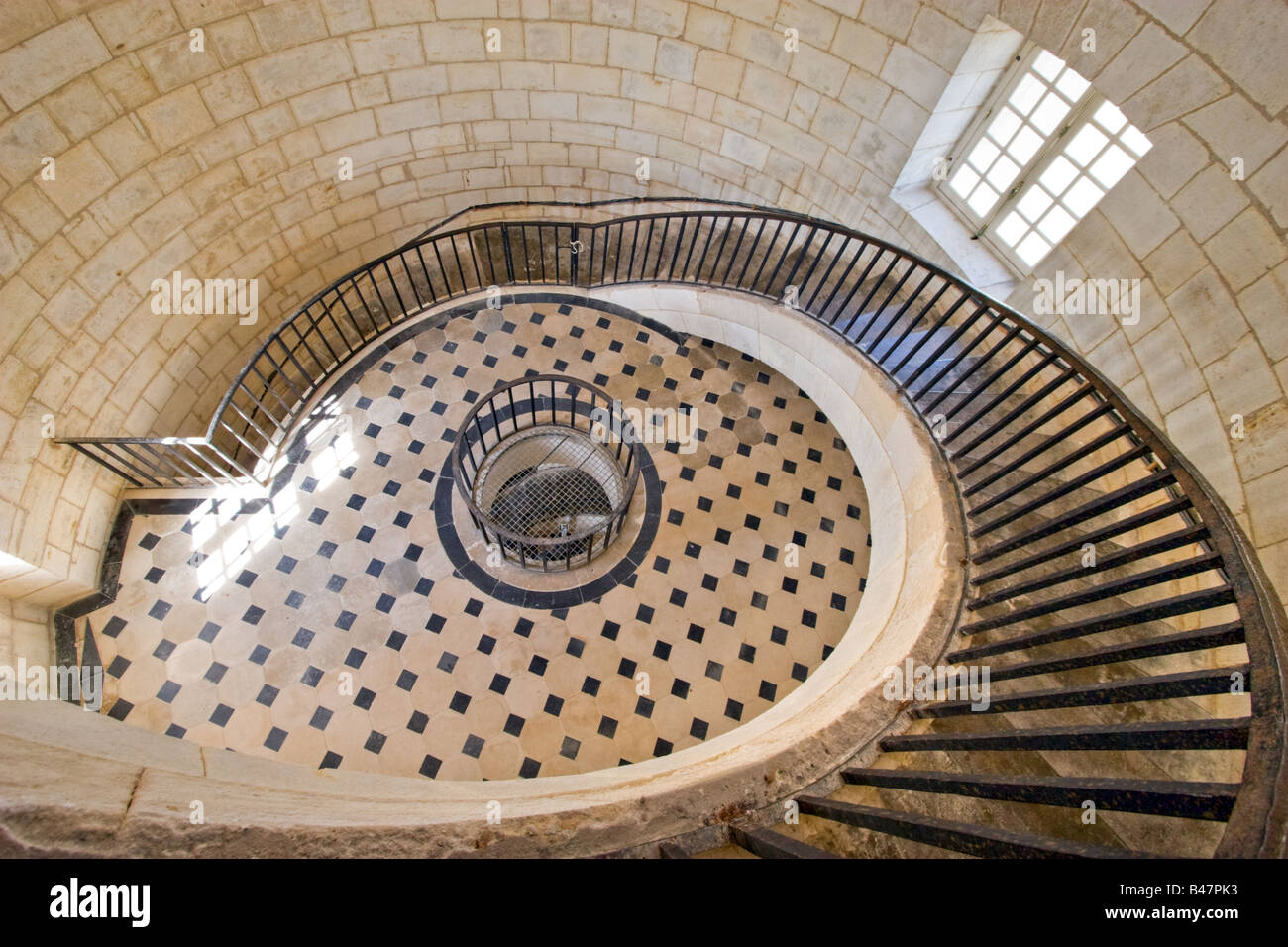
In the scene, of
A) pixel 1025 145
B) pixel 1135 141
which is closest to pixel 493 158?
pixel 1025 145

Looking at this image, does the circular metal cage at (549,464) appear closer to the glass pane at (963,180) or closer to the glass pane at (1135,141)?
the glass pane at (963,180)

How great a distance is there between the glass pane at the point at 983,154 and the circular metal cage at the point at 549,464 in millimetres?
3914

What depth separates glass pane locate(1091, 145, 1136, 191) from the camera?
425 centimetres

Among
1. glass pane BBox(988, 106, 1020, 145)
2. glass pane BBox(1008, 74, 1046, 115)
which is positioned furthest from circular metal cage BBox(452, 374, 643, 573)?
glass pane BBox(1008, 74, 1046, 115)

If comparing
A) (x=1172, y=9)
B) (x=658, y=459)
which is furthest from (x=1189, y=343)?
(x=658, y=459)

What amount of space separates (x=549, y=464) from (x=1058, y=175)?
5.14 metres

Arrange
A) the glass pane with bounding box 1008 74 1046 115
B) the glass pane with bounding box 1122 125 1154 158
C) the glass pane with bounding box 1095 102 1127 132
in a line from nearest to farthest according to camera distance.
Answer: the glass pane with bounding box 1122 125 1154 158, the glass pane with bounding box 1095 102 1127 132, the glass pane with bounding box 1008 74 1046 115

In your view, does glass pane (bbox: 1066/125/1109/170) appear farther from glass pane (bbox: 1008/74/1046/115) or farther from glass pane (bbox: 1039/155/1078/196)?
glass pane (bbox: 1008/74/1046/115)

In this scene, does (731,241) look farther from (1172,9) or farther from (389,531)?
(389,531)

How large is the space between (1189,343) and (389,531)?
6179 millimetres

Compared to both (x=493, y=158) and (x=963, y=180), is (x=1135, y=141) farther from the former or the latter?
(x=493, y=158)

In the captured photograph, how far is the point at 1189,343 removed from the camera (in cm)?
383

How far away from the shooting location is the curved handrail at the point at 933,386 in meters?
2.42

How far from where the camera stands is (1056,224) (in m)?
4.83
